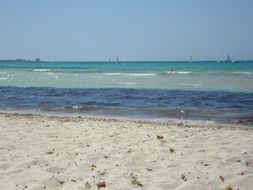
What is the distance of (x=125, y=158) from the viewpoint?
5.66 meters

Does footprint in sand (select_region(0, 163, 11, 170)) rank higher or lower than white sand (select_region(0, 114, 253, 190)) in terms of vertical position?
higher

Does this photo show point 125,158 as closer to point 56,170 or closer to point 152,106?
point 56,170

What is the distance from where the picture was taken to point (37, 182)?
Answer: 464 centimetres

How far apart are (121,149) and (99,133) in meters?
1.51

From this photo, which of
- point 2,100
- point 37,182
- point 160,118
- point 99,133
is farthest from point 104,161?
point 2,100

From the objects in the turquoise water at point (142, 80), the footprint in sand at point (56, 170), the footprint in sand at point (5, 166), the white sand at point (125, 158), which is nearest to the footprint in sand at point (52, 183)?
the white sand at point (125, 158)

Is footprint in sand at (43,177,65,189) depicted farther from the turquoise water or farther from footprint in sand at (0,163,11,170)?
the turquoise water

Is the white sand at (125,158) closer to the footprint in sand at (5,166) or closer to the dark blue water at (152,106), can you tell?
the footprint in sand at (5,166)

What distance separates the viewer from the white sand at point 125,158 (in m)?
4.63

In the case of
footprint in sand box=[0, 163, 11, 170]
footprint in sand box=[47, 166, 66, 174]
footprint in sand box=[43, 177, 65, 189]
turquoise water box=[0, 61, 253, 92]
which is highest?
footprint in sand box=[0, 163, 11, 170]

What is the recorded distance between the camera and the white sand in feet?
15.2

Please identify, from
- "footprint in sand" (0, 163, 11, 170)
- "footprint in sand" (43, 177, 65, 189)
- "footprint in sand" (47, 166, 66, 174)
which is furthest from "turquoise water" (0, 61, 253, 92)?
"footprint in sand" (43, 177, 65, 189)

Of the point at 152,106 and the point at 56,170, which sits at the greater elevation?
the point at 56,170

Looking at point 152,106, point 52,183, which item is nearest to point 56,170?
point 52,183
